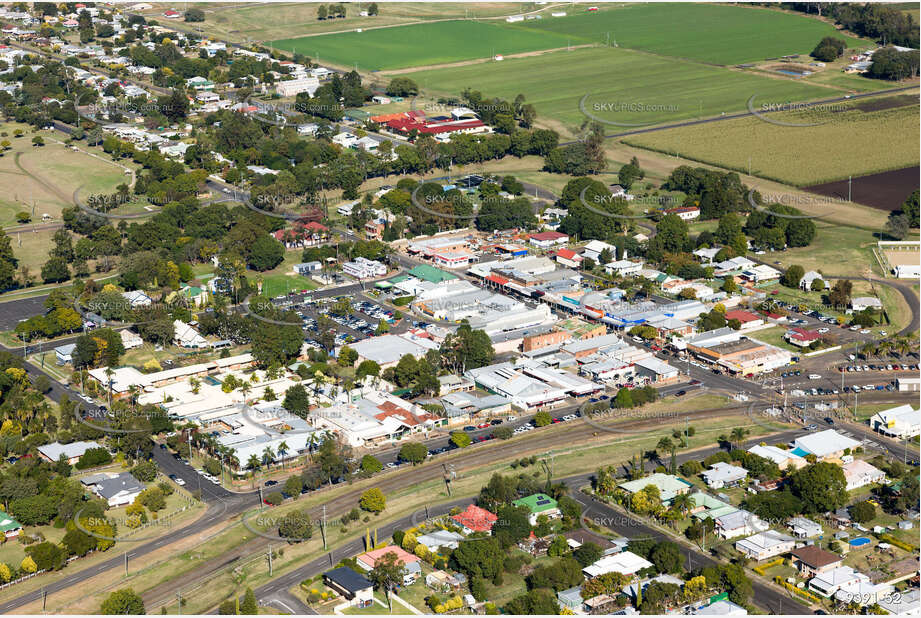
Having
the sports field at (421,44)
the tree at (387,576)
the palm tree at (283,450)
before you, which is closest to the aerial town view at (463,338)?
the tree at (387,576)

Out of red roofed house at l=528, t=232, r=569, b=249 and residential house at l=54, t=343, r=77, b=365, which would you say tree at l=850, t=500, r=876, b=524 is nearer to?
red roofed house at l=528, t=232, r=569, b=249

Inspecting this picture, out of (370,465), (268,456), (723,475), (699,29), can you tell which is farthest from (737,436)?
(699,29)

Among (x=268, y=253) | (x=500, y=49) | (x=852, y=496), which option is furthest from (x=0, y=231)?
(x=500, y=49)

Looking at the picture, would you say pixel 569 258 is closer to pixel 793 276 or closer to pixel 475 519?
pixel 793 276

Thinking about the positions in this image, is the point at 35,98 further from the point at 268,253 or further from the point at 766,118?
the point at 766,118

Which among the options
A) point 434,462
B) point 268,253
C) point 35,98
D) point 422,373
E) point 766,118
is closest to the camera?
point 434,462

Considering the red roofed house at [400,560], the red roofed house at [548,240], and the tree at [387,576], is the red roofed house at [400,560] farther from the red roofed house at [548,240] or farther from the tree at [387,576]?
the red roofed house at [548,240]
